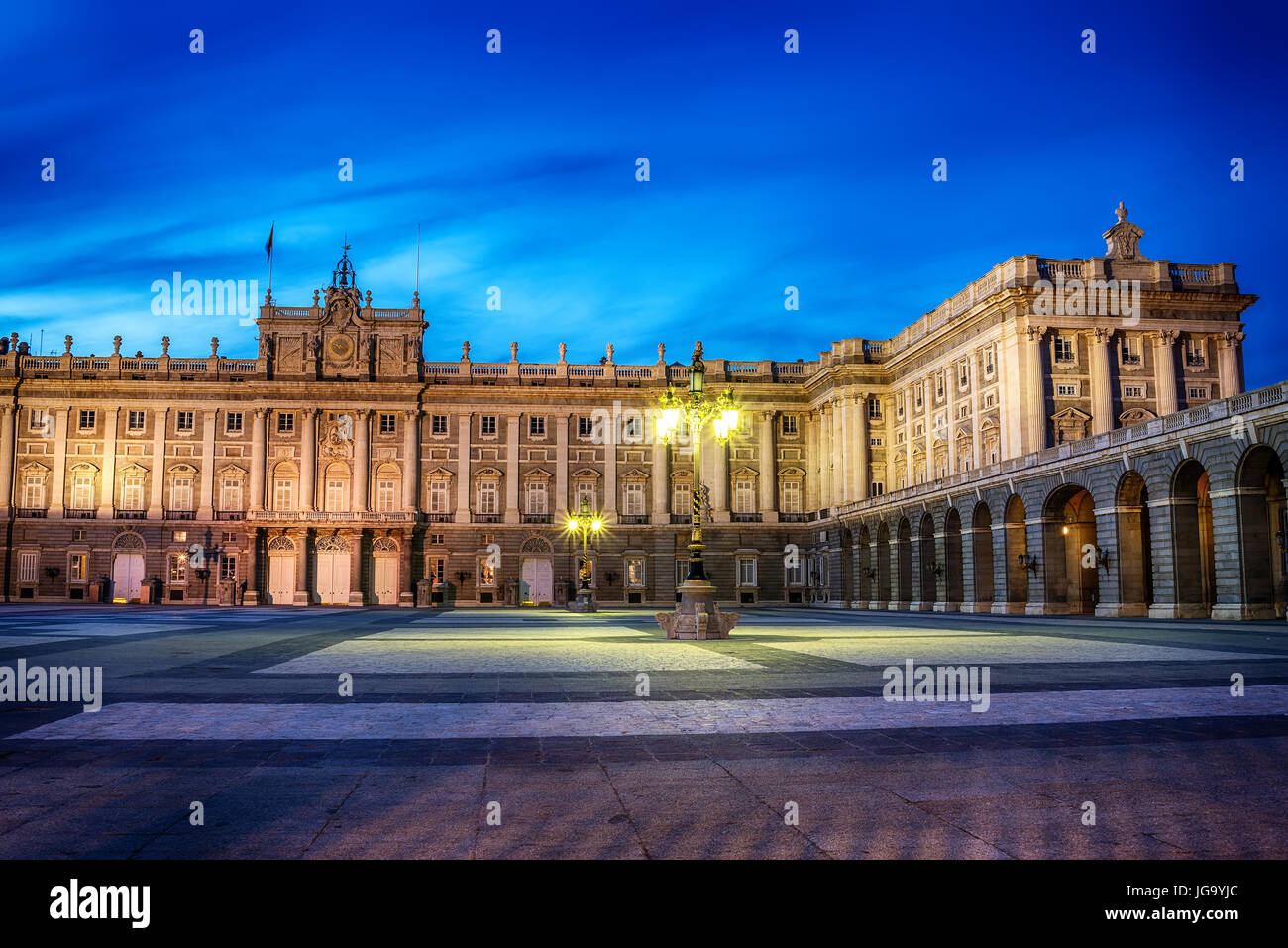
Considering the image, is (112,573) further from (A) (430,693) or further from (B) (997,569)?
(A) (430,693)

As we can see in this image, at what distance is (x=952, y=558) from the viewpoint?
5094 centimetres

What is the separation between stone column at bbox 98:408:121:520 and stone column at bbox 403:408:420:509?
19.6m

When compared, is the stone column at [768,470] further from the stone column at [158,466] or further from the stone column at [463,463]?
the stone column at [158,466]

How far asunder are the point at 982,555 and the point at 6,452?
206 feet

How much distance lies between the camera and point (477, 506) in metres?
69.8

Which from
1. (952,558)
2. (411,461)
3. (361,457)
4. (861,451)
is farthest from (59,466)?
(952,558)

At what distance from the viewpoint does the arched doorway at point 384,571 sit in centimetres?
6738

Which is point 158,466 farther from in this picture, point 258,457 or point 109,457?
point 258,457

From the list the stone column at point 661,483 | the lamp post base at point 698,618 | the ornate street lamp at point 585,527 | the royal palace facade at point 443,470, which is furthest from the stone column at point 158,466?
the lamp post base at point 698,618

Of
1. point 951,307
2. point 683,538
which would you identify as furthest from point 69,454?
point 951,307

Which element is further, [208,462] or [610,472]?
[610,472]

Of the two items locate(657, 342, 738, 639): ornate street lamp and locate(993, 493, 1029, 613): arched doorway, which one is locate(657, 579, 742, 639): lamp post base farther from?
locate(993, 493, 1029, 613): arched doorway

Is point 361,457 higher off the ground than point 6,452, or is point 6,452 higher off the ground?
point 6,452
